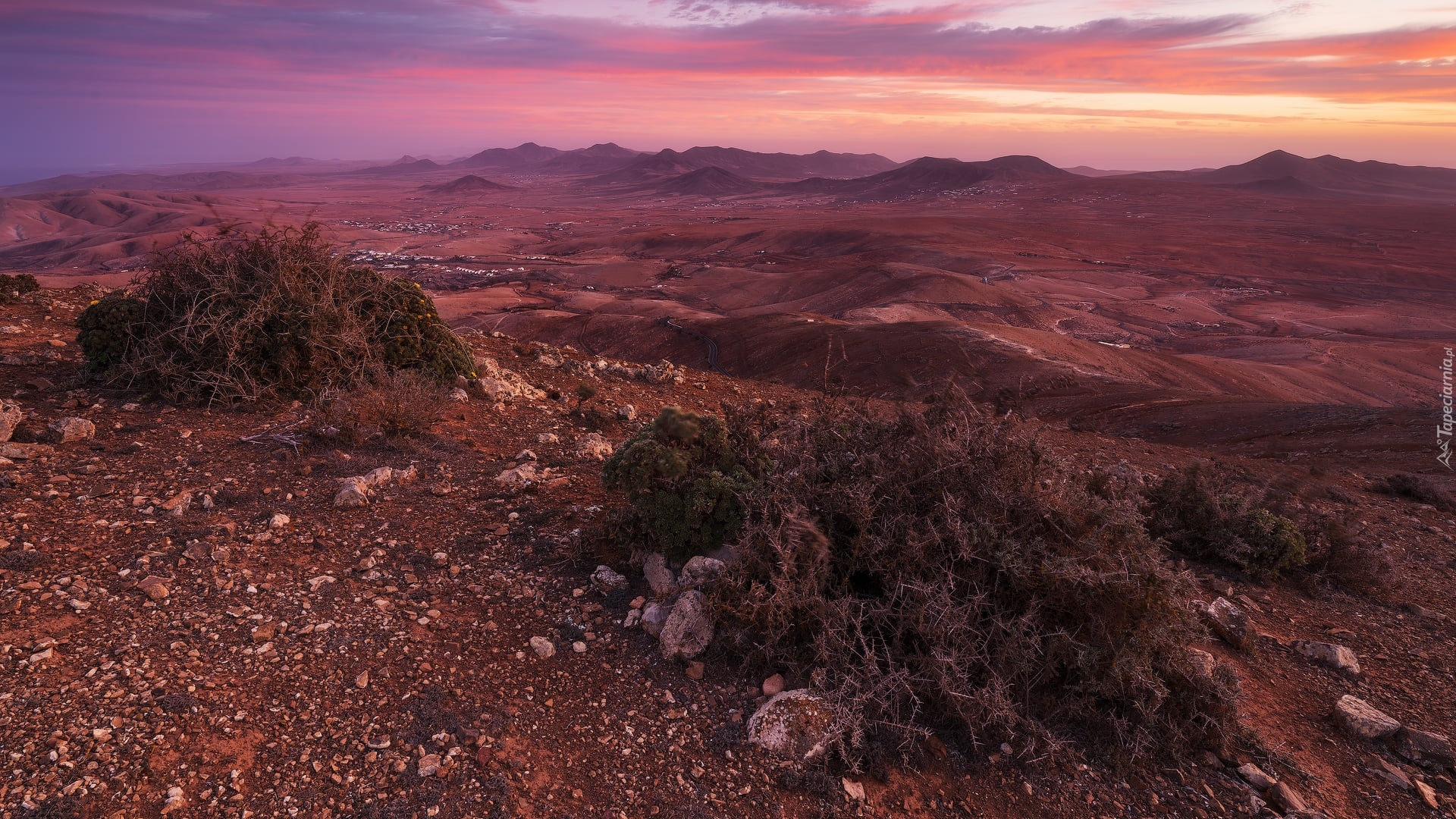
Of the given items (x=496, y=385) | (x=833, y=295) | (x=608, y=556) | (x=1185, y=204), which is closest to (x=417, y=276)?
(x=833, y=295)

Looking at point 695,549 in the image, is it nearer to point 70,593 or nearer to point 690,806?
point 690,806

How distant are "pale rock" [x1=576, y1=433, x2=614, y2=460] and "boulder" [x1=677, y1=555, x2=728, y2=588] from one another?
279 cm

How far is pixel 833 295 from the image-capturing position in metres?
51.1

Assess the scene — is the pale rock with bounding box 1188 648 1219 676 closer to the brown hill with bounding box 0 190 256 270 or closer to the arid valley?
the arid valley

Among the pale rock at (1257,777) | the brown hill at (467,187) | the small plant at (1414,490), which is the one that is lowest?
the small plant at (1414,490)

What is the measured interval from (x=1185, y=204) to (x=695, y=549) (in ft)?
454

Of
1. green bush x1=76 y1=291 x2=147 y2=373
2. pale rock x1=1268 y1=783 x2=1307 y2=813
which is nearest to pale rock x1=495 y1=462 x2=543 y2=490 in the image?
green bush x1=76 y1=291 x2=147 y2=373

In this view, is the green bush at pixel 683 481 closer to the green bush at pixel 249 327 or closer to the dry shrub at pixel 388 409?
the dry shrub at pixel 388 409

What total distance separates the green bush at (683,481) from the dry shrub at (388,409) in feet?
9.39

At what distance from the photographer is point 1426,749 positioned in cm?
359

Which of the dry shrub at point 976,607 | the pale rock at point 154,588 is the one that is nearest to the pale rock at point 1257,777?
the dry shrub at point 976,607

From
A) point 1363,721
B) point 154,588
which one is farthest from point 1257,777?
point 154,588

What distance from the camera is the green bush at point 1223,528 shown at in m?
5.48

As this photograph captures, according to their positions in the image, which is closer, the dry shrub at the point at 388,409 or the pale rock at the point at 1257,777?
the pale rock at the point at 1257,777
